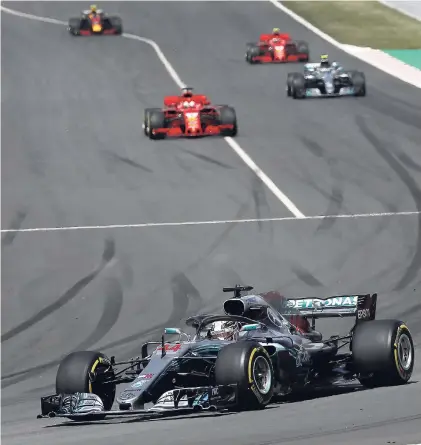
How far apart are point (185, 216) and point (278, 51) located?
2001 cm

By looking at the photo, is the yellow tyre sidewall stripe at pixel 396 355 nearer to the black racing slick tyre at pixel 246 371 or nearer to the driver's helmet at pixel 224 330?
the black racing slick tyre at pixel 246 371

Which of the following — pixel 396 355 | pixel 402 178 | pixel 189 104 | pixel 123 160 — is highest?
pixel 189 104

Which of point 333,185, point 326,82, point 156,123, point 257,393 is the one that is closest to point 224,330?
point 257,393

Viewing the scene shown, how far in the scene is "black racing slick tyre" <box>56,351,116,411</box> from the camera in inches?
645

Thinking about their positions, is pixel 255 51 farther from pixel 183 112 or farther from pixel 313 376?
pixel 313 376

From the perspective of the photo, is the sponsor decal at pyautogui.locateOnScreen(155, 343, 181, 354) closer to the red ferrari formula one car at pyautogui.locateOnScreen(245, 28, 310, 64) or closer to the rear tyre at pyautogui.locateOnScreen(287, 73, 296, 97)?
the rear tyre at pyautogui.locateOnScreen(287, 73, 296, 97)

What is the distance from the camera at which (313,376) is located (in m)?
17.1

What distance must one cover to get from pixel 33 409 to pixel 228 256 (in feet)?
30.0

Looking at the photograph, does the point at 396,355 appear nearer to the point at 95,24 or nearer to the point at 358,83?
the point at 358,83

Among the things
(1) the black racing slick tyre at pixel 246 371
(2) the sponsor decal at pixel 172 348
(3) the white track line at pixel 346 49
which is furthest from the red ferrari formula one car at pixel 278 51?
(1) the black racing slick tyre at pixel 246 371

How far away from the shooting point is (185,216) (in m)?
30.3

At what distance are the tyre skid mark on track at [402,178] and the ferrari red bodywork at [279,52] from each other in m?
9.36

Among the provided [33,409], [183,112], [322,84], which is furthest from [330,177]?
[33,409]

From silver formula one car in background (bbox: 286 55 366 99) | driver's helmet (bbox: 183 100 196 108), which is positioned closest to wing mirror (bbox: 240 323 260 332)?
driver's helmet (bbox: 183 100 196 108)
